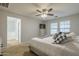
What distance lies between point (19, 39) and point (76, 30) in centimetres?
94

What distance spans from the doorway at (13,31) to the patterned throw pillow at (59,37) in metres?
0.61

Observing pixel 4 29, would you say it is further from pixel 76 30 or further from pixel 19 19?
pixel 76 30

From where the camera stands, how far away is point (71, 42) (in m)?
1.44

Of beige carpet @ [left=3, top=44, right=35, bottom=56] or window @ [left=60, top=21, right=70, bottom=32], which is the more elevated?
window @ [left=60, top=21, right=70, bottom=32]

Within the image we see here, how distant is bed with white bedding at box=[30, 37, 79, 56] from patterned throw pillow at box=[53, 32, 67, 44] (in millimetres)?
66

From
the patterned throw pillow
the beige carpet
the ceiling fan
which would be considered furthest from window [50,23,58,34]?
the beige carpet

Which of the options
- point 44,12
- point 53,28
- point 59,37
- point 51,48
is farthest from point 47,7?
point 51,48

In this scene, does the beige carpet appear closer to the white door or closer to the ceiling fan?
the white door

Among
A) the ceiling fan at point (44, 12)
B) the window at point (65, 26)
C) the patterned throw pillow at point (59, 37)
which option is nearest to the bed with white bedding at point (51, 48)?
the patterned throw pillow at point (59, 37)

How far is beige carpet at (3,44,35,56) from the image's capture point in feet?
4.81

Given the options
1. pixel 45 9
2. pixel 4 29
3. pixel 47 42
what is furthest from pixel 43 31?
pixel 4 29

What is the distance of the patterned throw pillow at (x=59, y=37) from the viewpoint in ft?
4.87

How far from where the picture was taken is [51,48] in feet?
4.82

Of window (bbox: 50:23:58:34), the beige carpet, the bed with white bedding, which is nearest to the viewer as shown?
the bed with white bedding
